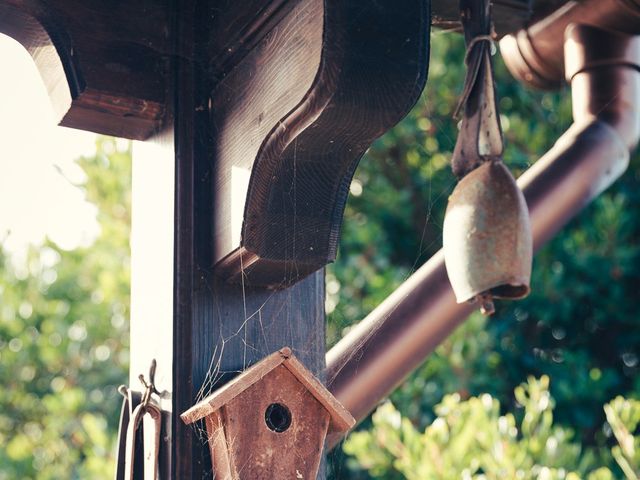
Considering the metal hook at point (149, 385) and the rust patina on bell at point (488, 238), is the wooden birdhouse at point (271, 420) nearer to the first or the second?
the metal hook at point (149, 385)

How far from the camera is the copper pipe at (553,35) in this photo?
4.03ft

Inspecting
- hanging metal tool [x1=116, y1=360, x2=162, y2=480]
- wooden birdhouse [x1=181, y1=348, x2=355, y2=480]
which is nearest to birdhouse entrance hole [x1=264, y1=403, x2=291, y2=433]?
wooden birdhouse [x1=181, y1=348, x2=355, y2=480]

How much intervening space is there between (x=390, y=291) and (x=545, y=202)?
169 cm

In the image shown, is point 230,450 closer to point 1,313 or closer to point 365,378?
point 365,378

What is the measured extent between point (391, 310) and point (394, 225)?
217 centimetres

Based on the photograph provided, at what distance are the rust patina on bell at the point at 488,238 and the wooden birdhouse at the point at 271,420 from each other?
0.19 m

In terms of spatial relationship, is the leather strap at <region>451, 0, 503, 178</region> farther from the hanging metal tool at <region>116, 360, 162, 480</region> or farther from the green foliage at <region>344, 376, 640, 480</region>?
the green foliage at <region>344, 376, 640, 480</region>

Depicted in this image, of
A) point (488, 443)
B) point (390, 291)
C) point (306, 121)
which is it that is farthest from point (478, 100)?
point (390, 291)

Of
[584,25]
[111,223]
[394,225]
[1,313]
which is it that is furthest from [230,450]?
[1,313]

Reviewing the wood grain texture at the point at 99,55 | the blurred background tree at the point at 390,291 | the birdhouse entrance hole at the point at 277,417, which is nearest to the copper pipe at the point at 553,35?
the wood grain texture at the point at 99,55

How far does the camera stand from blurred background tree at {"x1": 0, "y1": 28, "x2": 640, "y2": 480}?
2902 mm

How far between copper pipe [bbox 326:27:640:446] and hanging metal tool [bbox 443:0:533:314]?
11cm

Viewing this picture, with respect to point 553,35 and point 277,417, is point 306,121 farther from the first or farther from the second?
point 553,35

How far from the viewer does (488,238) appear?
3.01 feet
